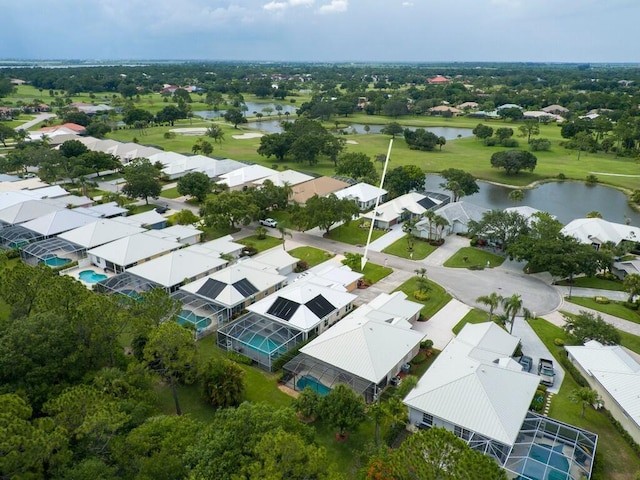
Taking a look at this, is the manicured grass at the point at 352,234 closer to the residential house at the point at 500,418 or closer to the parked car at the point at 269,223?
the parked car at the point at 269,223

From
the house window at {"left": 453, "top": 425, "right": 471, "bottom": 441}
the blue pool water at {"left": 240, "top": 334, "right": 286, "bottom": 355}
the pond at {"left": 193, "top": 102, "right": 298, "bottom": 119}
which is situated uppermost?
the pond at {"left": 193, "top": 102, "right": 298, "bottom": 119}

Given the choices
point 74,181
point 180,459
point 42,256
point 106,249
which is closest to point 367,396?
point 180,459

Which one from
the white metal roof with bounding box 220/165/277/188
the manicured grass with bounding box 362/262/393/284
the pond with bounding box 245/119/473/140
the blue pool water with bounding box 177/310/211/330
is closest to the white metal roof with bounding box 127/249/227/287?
the blue pool water with bounding box 177/310/211/330

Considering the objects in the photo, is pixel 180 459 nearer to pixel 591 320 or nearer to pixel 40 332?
pixel 40 332

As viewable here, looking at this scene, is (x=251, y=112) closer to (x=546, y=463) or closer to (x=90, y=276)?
(x=90, y=276)

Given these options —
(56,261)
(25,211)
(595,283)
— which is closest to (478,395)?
(595,283)

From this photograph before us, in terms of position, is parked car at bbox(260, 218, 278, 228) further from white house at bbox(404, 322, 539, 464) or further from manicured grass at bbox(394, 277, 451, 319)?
white house at bbox(404, 322, 539, 464)
